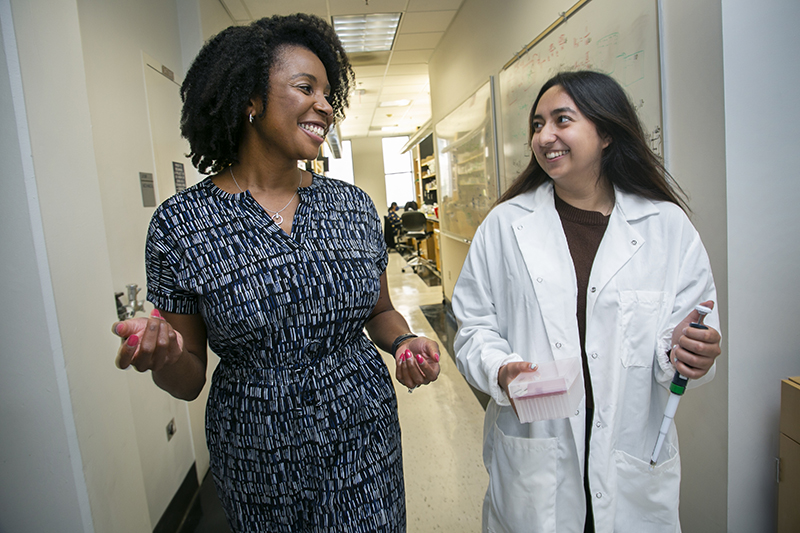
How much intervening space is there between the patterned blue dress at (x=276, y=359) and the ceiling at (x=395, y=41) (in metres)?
2.69

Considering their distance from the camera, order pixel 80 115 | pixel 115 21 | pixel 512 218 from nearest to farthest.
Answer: pixel 512 218 < pixel 80 115 < pixel 115 21

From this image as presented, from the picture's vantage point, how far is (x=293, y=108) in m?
1.05

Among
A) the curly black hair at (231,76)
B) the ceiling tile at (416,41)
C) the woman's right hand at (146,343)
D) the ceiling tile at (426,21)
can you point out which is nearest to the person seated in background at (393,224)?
the ceiling tile at (416,41)

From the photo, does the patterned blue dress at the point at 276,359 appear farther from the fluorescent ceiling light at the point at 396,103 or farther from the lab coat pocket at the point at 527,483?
the fluorescent ceiling light at the point at 396,103

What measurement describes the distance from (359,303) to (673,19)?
4.89 ft

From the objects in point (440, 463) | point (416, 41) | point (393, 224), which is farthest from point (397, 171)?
point (440, 463)

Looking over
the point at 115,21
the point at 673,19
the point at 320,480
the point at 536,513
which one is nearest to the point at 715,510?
the point at 536,513

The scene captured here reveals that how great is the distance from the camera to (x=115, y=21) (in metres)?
2.00

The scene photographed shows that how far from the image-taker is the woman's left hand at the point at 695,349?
0.99 meters

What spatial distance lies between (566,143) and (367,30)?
4320 millimetres

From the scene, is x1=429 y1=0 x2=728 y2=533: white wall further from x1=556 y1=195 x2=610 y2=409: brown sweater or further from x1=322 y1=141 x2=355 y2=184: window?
x1=322 y1=141 x2=355 y2=184: window

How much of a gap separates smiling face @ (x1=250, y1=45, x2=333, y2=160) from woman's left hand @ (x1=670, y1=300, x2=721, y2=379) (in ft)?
2.89

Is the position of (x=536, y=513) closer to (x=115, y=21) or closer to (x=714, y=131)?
(x=714, y=131)

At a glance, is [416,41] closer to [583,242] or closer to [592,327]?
[583,242]
